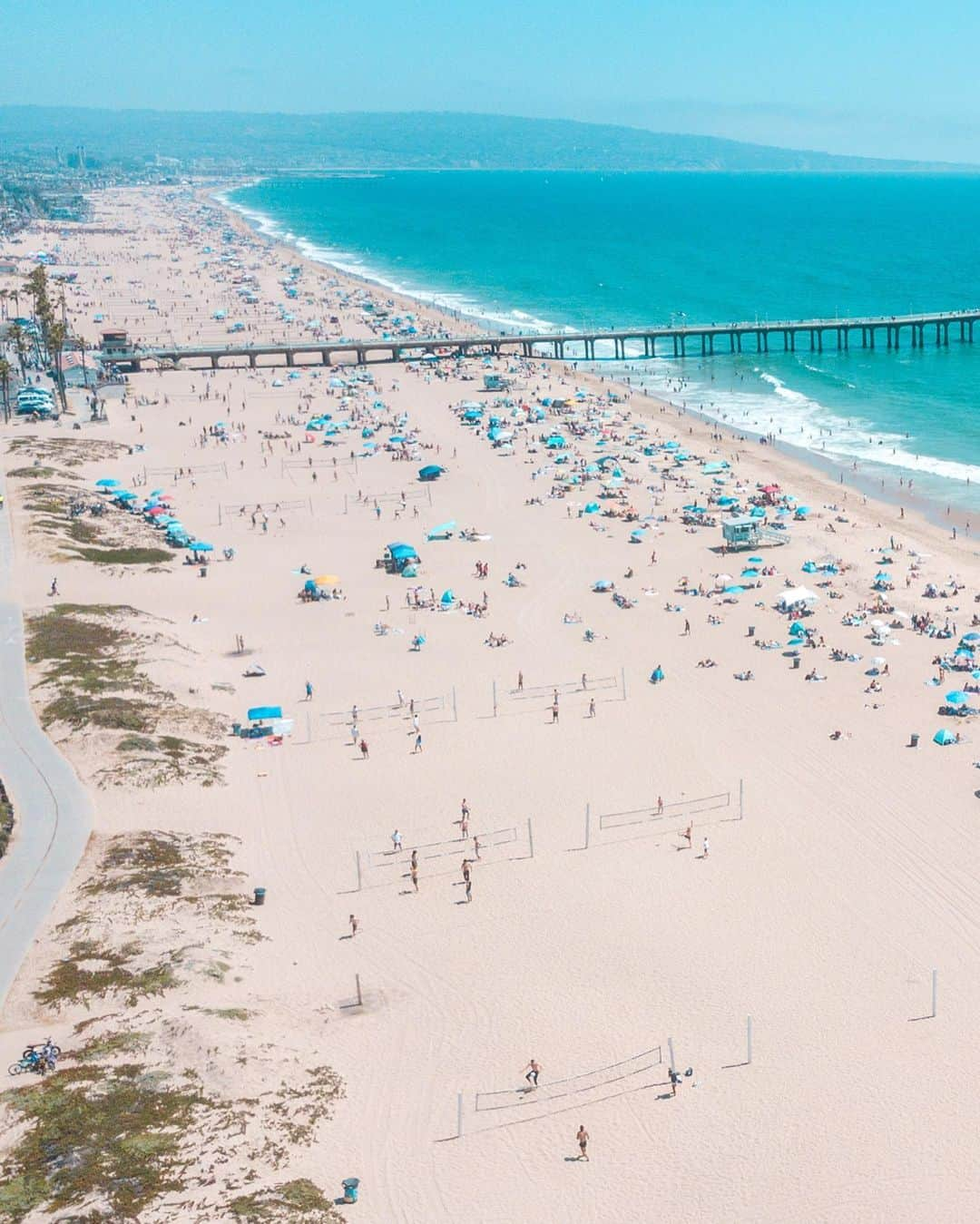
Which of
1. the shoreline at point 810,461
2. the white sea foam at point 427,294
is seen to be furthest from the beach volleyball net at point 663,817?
the white sea foam at point 427,294

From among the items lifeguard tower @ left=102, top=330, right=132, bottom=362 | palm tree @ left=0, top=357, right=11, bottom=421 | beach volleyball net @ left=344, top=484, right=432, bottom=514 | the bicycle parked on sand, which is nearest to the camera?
the bicycle parked on sand

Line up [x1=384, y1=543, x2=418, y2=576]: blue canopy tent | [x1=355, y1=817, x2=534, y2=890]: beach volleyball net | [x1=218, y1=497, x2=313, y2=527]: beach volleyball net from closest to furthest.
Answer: [x1=355, y1=817, x2=534, y2=890]: beach volleyball net, [x1=384, y1=543, x2=418, y2=576]: blue canopy tent, [x1=218, y1=497, x2=313, y2=527]: beach volleyball net

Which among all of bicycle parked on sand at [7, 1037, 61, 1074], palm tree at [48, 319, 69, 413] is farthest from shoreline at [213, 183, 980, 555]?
bicycle parked on sand at [7, 1037, 61, 1074]

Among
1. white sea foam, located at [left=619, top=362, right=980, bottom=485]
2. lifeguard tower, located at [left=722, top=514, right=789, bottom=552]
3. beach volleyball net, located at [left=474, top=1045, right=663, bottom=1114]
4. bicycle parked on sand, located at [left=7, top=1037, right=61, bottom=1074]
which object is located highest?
white sea foam, located at [left=619, top=362, right=980, bottom=485]

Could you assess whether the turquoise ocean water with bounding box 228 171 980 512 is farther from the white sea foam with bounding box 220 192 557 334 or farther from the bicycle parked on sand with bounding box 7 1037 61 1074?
the bicycle parked on sand with bounding box 7 1037 61 1074

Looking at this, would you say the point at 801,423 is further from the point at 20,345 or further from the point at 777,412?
the point at 20,345

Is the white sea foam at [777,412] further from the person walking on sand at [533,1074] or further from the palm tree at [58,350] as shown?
the person walking on sand at [533,1074]

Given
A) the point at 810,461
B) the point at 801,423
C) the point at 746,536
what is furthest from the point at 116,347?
the point at 746,536
